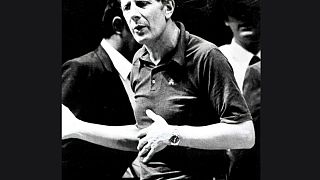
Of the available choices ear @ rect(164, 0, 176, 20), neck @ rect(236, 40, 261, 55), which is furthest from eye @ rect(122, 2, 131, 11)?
neck @ rect(236, 40, 261, 55)

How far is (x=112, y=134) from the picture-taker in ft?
15.2

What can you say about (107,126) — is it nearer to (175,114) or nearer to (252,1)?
(175,114)

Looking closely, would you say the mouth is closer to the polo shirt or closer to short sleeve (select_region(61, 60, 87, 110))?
the polo shirt

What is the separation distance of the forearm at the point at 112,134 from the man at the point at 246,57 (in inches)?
30.4

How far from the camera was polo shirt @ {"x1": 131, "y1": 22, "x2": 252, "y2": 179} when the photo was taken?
4516 mm

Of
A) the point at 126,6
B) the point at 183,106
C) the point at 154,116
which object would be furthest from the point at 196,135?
the point at 126,6

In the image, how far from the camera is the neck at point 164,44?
4598 millimetres

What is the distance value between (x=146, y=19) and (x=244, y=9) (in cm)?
76

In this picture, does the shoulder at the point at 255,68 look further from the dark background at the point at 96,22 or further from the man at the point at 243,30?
the dark background at the point at 96,22

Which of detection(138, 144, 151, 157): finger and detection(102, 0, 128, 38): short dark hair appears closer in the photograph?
detection(138, 144, 151, 157): finger

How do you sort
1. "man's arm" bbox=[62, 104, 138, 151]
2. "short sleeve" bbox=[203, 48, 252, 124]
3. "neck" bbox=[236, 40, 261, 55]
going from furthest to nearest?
1. "neck" bbox=[236, 40, 261, 55]
2. "man's arm" bbox=[62, 104, 138, 151]
3. "short sleeve" bbox=[203, 48, 252, 124]

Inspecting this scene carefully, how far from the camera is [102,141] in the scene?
4.65 m

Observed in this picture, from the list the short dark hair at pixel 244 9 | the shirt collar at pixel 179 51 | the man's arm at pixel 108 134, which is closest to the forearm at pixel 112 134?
the man's arm at pixel 108 134

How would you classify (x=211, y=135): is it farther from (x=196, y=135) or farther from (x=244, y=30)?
(x=244, y=30)
